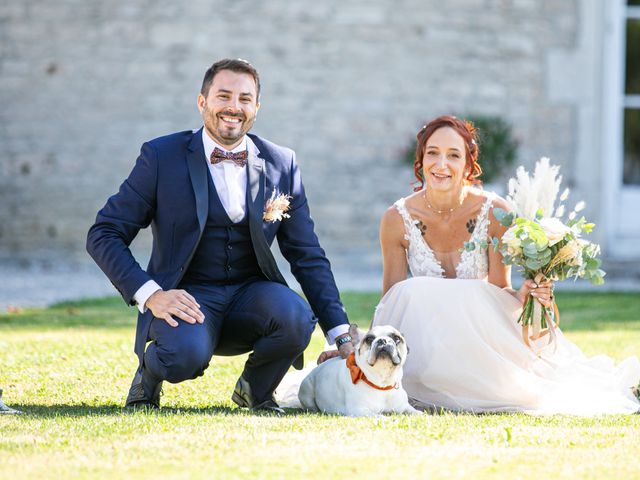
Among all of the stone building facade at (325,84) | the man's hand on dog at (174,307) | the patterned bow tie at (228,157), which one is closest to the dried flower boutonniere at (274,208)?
the patterned bow tie at (228,157)

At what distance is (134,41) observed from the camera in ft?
37.9

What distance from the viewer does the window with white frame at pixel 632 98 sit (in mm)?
11742

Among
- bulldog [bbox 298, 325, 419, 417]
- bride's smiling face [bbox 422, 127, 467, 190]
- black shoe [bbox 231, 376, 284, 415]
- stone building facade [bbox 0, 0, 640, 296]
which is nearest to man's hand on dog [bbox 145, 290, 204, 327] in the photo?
black shoe [bbox 231, 376, 284, 415]

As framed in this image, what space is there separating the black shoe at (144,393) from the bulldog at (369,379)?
2.25ft

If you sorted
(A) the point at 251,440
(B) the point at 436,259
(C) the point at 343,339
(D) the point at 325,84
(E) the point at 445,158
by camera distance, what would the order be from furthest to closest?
(D) the point at 325,84
(B) the point at 436,259
(E) the point at 445,158
(C) the point at 343,339
(A) the point at 251,440

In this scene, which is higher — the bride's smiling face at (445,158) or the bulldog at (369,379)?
the bride's smiling face at (445,158)

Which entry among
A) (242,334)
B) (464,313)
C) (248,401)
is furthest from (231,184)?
(464,313)

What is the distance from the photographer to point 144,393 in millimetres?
4625

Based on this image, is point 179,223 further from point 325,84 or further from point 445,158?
point 325,84

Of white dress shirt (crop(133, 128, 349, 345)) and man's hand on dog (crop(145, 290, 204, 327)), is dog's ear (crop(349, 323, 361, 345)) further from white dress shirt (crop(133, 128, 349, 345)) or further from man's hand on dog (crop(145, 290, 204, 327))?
man's hand on dog (crop(145, 290, 204, 327))

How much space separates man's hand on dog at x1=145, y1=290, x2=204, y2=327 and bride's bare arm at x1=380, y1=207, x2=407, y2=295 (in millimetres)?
1224

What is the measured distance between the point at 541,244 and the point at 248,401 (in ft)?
4.65

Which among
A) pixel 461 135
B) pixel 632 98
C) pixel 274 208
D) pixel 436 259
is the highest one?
pixel 632 98

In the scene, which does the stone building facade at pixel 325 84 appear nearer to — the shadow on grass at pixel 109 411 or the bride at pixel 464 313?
the bride at pixel 464 313
